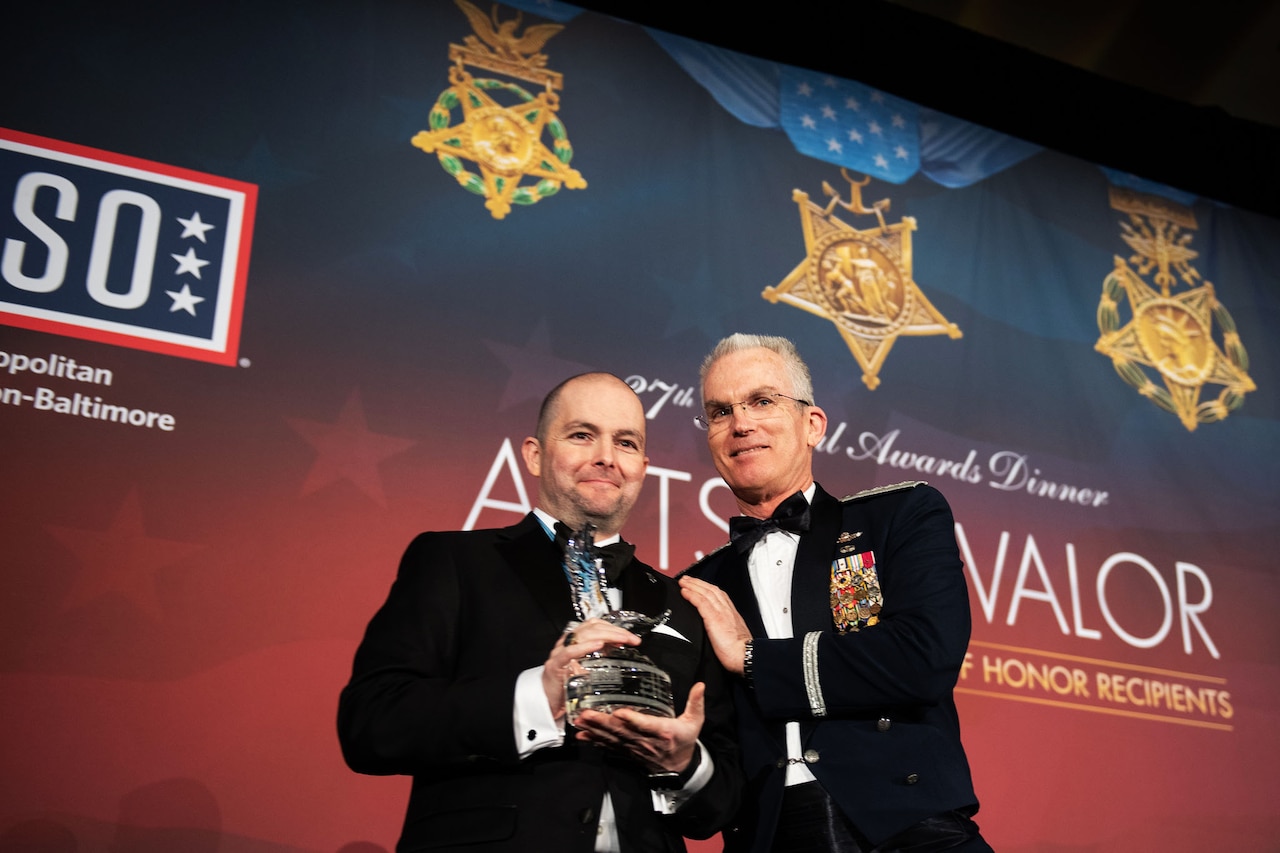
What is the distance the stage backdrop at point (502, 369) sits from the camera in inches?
124

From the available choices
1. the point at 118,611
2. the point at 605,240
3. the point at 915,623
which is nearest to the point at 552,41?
the point at 605,240

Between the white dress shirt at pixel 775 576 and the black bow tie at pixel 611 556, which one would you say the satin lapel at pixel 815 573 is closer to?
the white dress shirt at pixel 775 576

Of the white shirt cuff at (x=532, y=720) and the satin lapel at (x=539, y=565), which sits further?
the satin lapel at (x=539, y=565)

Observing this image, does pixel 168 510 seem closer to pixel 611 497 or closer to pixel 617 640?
pixel 611 497

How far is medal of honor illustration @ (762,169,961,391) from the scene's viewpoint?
4422mm

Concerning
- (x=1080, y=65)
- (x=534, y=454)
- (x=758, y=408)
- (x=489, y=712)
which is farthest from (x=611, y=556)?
(x=1080, y=65)

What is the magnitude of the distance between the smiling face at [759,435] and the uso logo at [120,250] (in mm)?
1534

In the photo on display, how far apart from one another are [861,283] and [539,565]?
272 cm

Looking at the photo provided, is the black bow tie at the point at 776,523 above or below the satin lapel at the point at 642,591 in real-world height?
above

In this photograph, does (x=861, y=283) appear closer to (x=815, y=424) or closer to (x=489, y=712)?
(x=815, y=424)

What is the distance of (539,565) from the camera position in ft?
7.11

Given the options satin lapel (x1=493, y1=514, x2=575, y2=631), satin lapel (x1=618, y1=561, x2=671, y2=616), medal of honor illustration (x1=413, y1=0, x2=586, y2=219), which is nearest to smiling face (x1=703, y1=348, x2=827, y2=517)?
satin lapel (x1=618, y1=561, x2=671, y2=616)

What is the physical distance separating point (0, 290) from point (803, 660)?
7.97 ft

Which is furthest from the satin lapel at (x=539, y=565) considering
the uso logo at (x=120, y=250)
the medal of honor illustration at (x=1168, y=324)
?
the medal of honor illustration at (x=1168, y=324)
